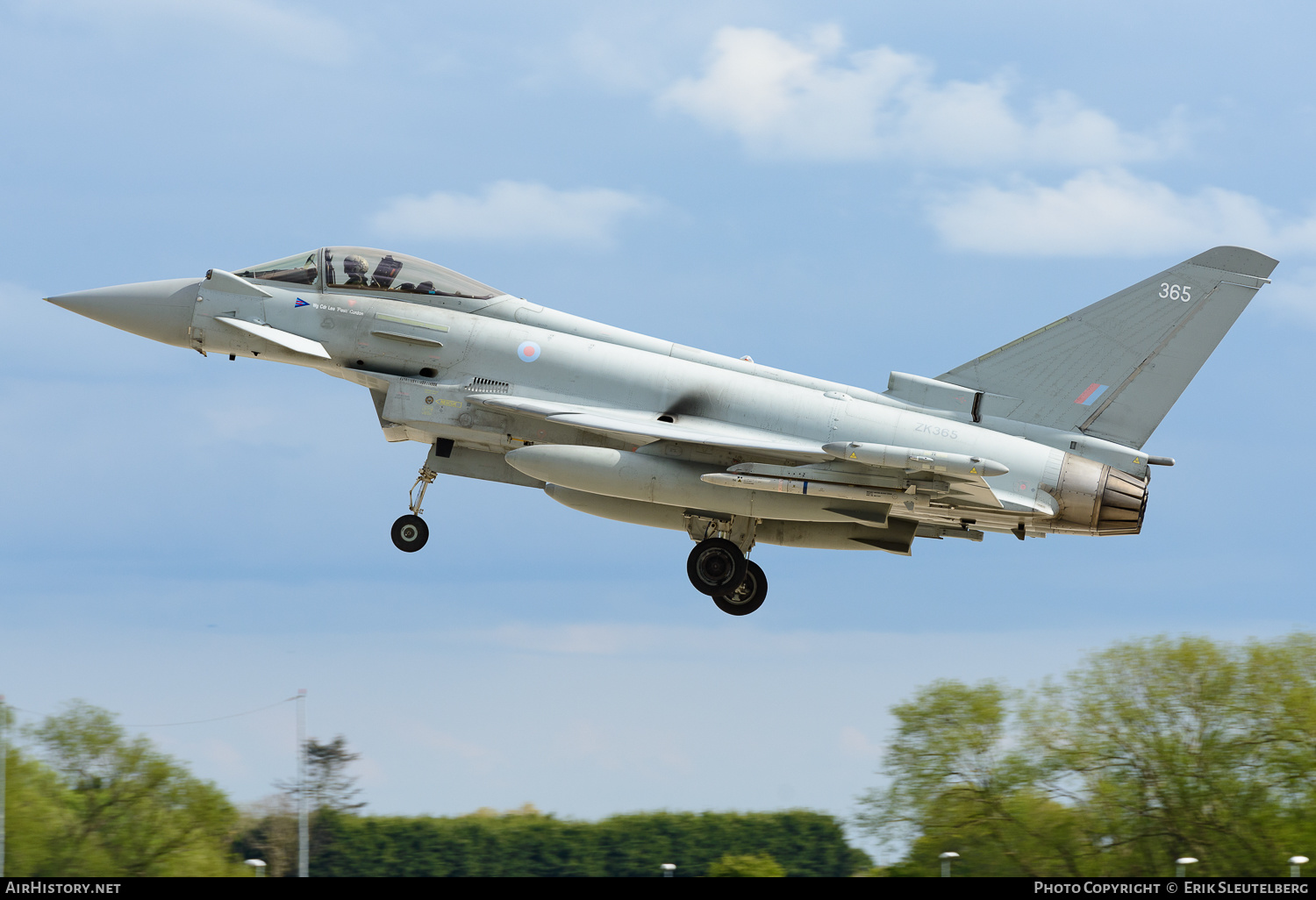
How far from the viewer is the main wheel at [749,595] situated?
1833 cm

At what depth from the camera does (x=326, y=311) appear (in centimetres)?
1717

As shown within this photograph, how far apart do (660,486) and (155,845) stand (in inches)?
590

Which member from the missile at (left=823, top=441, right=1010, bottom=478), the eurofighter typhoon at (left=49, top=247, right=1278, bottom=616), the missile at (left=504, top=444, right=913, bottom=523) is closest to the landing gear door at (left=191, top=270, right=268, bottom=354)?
the eurofighter typhoon at (left=49, top=247, right=1278, bottom=616)

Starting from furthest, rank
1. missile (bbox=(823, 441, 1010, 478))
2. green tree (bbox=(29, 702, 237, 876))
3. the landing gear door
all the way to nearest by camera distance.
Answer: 1. green tree (bbox=(29, 702, 237, 876))
2. the landing gear door
3. missile (bbox=(823, 441, 1010, 478))

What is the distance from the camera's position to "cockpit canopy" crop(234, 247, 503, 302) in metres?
17.3

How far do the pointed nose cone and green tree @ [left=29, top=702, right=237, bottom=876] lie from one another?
11.2m

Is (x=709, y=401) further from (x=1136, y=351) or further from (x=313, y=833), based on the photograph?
(x=313, y=833)

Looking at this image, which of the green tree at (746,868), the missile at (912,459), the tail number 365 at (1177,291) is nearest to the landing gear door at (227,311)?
the missile at (912,459)

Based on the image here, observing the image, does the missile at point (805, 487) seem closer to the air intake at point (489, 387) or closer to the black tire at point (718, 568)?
the black tire at point (718, 568)

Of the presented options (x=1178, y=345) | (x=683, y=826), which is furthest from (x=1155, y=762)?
(x=1178, y=345)

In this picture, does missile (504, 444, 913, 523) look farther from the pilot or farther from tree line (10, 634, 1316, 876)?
tree line (10, 634, 1316, 876)

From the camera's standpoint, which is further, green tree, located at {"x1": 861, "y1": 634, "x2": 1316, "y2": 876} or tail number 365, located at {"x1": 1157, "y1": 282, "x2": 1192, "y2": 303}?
green tree, located at {"x1": 861, "y1": 634, "x2": 1316, "y2": 876}

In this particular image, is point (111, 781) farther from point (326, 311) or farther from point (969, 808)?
point (969, 808)

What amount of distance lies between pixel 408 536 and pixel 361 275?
3.69 meters
